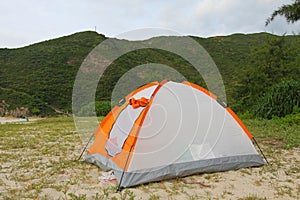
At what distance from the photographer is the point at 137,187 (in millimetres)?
3500

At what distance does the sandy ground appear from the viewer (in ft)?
10.7

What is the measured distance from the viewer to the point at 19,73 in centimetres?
2381

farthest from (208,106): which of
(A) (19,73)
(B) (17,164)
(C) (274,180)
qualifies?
(A) (19,73)

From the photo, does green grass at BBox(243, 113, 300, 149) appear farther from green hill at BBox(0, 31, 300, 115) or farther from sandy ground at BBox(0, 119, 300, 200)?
green hill at BBox(0, 31, 300, 115)

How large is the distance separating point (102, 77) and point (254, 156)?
18409 millimetres

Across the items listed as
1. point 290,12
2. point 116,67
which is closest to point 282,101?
point 290,12

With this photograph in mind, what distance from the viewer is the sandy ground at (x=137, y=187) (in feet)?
10.7

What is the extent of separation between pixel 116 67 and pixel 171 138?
1932 centimetres

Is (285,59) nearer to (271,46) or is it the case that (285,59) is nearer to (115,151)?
(271,46)

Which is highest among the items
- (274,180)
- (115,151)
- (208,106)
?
(208,106)

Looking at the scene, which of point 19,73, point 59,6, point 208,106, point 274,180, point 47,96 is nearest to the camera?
point 274,180

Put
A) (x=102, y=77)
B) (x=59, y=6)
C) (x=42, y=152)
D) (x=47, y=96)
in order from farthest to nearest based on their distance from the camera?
(x=102, y=77) < (x=47, y=96) < (x=59, y=6) < (x=42, y=152)

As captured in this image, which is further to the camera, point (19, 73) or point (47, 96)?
point (19, 73)

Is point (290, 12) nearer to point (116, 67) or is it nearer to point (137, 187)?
point (137, 187)
